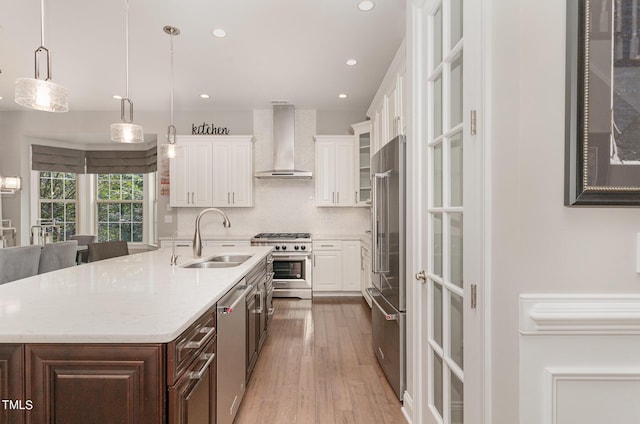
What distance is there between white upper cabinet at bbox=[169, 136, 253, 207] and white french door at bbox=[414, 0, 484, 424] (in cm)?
373

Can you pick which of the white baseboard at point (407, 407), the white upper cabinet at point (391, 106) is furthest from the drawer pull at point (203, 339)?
the white upper cabinet at point (391, 106)

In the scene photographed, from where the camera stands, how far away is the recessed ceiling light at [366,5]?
2.56 meters

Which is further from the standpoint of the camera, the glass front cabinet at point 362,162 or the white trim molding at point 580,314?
the glass front cabinet at point 362,162

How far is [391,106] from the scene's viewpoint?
3.48 metres

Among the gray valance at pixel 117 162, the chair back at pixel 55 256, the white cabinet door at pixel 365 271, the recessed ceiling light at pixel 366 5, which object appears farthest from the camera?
the gray valance at pixel 117 162

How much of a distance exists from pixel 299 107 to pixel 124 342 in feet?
15.5


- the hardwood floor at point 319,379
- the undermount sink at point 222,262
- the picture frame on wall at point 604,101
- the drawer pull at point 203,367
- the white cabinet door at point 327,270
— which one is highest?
the picture frame on wall at point 604,101

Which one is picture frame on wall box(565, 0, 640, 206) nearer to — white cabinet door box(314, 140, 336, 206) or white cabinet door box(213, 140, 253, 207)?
white cabinet door box(314, 140, 336, 206)

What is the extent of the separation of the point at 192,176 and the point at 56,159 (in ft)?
9.41

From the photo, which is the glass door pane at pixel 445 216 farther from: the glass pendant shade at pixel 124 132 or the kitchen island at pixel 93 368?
the glass pendant shade at pixel 124 132

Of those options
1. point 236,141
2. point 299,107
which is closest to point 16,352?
point 236,141

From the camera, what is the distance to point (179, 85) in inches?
169

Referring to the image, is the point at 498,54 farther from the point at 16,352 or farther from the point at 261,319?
the point at 261,319

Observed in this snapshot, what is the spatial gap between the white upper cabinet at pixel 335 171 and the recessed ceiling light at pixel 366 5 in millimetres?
2476
